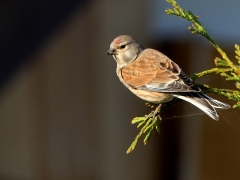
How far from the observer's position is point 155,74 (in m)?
3.24

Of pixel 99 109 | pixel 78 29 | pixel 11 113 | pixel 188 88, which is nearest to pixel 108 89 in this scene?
pixel 99 109

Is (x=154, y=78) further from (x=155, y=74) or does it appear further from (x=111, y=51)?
(x=111, y=51)

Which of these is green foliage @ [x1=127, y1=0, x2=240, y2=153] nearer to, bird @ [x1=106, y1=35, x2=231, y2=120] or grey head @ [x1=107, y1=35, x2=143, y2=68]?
bird @ [x1=106, y1=35, x2=231, y2=120]

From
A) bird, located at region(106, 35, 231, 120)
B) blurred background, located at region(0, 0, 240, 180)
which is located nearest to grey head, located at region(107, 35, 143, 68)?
bird, located at region(106, 35, 231, 120)

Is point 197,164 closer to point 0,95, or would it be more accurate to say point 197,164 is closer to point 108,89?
point 108,89

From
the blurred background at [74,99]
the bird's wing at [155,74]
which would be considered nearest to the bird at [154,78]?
the bird's wing at [155,74]

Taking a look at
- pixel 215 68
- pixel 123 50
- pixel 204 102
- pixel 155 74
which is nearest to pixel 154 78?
pixel 155 74

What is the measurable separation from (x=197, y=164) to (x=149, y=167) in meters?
1.26

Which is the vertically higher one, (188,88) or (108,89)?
(108,89)

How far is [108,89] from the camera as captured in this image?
7133mm

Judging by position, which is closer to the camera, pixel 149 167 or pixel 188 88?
pixel 188 88

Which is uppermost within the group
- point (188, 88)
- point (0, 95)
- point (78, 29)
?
point (78, 29)

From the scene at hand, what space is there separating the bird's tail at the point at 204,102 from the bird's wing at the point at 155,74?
6 cm

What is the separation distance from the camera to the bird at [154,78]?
106 inches
